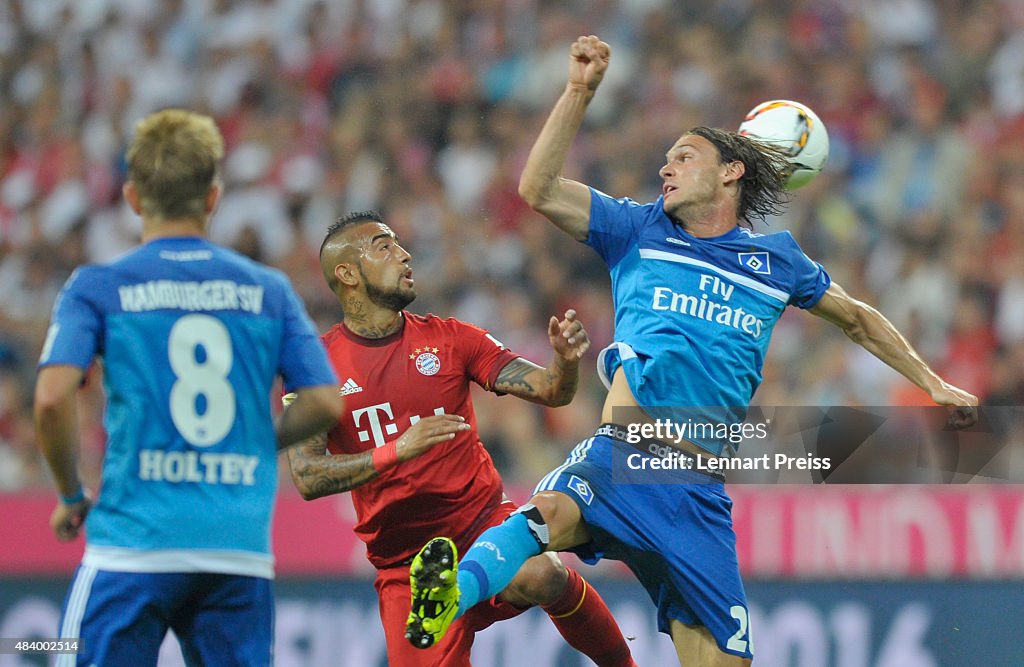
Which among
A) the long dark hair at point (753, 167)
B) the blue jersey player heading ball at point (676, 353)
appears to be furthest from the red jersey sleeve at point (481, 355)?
the long dark hair at point (753, 167)

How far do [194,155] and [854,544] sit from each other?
222 inches

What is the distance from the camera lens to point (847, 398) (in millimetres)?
9898

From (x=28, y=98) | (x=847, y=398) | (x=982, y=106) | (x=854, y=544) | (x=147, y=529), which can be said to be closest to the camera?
(x=147, y=529)

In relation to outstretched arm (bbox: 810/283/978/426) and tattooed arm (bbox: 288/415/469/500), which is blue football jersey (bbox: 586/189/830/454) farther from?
tattooed arm (bbox: 288/415/469/500)

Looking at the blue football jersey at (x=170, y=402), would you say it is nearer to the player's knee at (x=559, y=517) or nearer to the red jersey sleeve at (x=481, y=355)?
the player's knee at (x=559, y=517)

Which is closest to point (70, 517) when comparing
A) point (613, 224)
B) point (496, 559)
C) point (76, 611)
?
point (76, 611)

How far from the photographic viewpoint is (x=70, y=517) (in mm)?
3881

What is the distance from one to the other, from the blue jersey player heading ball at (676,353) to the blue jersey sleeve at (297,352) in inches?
44.8

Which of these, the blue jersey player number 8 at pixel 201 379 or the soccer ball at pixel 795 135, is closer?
the blue jersey player number 8 at pixel 201 379

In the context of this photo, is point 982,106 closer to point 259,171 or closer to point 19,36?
point 259,171

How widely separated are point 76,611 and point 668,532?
2312mm

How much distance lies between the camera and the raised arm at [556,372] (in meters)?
5.18

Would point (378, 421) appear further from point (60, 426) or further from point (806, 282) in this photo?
point (60, 426)

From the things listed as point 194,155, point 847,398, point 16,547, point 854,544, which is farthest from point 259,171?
point 194,155
